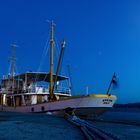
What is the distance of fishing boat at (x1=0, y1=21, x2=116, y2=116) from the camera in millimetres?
36281

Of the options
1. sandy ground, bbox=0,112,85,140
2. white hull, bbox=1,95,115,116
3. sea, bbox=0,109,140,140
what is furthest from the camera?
white hull, bbox=1,95,115,116

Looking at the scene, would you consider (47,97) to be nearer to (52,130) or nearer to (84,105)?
(84,105)

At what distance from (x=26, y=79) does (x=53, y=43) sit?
660cm

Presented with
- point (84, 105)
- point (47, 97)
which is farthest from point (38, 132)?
point (47, 97)

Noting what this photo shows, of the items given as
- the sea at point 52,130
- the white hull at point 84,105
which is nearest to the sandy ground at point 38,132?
the sea at point 52,130

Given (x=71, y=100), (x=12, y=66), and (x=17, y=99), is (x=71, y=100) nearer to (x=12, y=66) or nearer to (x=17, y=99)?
(x=17, y=99)

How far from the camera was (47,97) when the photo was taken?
44.8 meters

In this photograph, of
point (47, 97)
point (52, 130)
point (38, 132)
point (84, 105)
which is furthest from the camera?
point (47, 97)

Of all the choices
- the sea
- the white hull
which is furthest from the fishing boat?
the sea

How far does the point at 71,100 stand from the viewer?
36.4 metres

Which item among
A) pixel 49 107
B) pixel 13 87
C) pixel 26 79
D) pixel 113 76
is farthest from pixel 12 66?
pixel 113 76

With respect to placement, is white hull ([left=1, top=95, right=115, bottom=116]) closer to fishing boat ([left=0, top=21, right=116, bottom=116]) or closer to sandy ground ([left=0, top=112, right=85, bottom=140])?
fishing boat ([left=0, top=21, right=116, bottom=116])

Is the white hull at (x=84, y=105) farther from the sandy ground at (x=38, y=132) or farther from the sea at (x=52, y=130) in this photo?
the sandy ground at (x=38, y=132)

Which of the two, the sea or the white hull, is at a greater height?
the white hull
